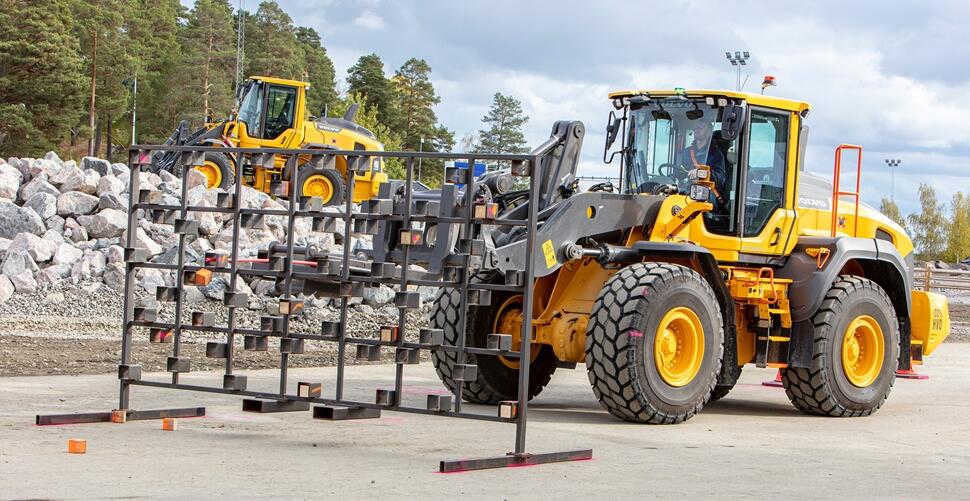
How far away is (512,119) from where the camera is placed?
8725 centimetres

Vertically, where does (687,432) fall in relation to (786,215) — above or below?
below

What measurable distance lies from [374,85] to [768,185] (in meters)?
83.0

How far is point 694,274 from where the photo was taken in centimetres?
1198

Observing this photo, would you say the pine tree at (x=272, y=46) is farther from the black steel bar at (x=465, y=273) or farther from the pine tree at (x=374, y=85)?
the black steel bar at (x=465, y=273)

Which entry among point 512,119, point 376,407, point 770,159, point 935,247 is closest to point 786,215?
point 770,159

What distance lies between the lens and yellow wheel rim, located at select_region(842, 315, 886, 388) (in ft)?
44.7

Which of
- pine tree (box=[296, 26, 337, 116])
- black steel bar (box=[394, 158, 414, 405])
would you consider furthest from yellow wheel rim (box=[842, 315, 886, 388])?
pine tree (box=[296, 26, 337, 116])

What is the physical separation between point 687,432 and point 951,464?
2233 mm

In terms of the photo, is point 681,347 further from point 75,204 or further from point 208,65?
point 208,65

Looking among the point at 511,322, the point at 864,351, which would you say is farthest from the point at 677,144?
the point at 864,351

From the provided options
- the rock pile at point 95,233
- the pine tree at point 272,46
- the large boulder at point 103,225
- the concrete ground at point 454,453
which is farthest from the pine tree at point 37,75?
the concrete ground at point 454,453

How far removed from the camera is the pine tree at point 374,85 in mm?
92438

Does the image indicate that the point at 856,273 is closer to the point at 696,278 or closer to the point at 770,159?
the point at 770,159

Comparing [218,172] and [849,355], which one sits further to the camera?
[218,172]
